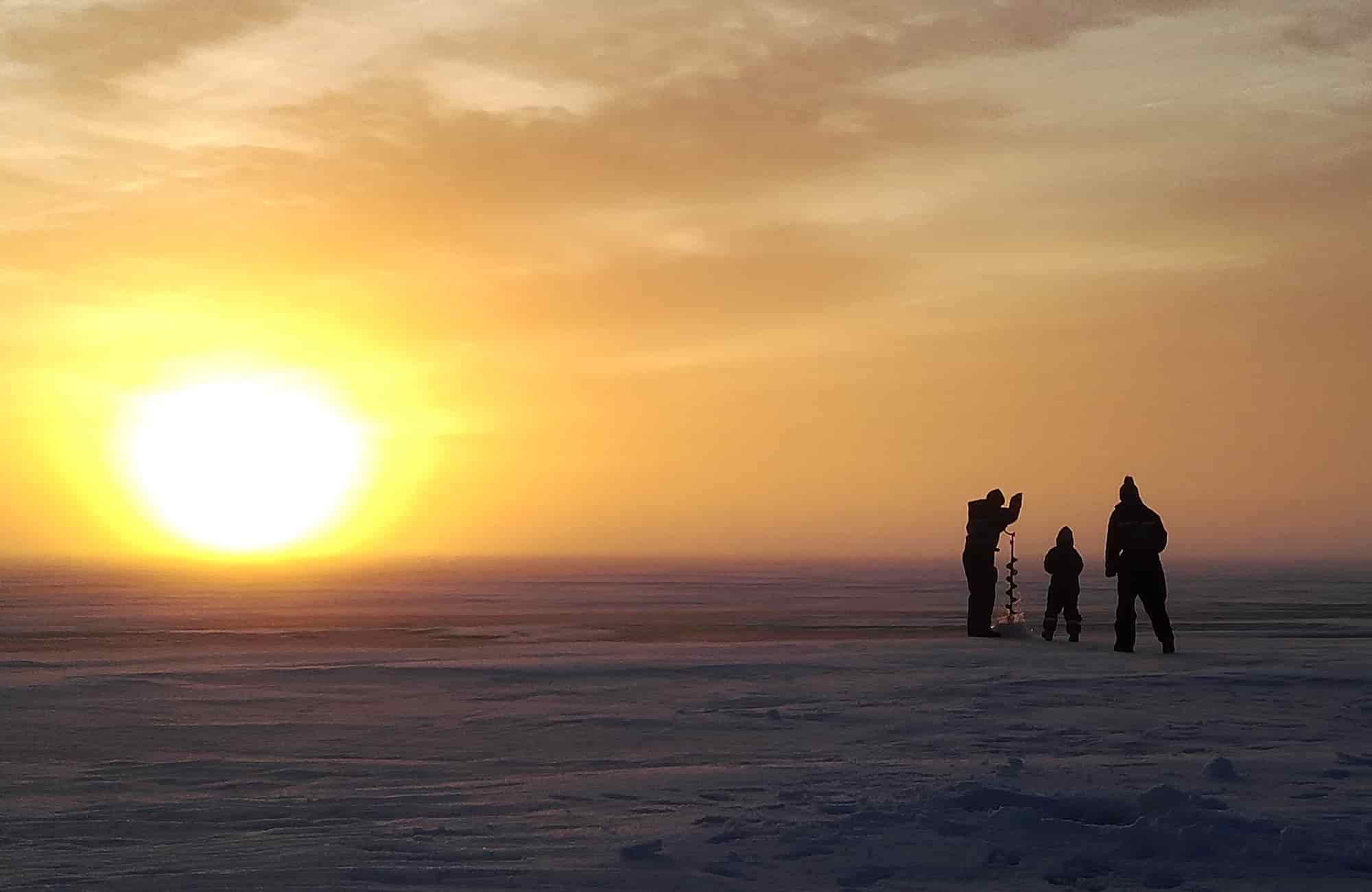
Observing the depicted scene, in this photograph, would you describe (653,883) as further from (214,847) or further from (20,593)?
(20,593)

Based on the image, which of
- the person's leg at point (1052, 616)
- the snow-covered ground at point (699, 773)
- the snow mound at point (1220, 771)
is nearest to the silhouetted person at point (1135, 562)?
the snow-covered ground at point (699, 773)

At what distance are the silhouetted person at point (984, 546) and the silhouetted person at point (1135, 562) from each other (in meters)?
2.37

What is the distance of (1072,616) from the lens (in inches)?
706

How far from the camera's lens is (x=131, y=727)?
1026cm

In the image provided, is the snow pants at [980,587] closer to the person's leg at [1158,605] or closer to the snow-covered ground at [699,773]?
the person's leg at [1158,605]

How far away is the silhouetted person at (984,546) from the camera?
18.7m

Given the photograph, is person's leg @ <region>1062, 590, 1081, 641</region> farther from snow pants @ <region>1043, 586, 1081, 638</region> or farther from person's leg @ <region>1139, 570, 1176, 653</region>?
person's leg @ <region>1139, 570, 1176, 653</region>

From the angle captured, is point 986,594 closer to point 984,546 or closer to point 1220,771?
point 984,546

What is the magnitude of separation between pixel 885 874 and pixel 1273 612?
1018 inches

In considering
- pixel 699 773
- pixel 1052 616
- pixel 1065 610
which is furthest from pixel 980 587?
pixel 699 773

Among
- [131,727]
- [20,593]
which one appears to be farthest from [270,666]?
[20,593]

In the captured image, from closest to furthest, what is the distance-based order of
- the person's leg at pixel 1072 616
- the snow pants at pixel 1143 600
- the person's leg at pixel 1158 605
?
the person's leg at pixel 1158 605, the snow pants at pixel 1143 600, the person's leg at pixel 1072 616

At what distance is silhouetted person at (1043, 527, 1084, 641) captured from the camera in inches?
706

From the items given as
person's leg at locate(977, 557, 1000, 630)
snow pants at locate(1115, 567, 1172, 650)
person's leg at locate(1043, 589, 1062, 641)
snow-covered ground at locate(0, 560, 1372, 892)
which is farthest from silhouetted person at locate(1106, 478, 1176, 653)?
person's leg at locate(977, 557, 1000, 630)
